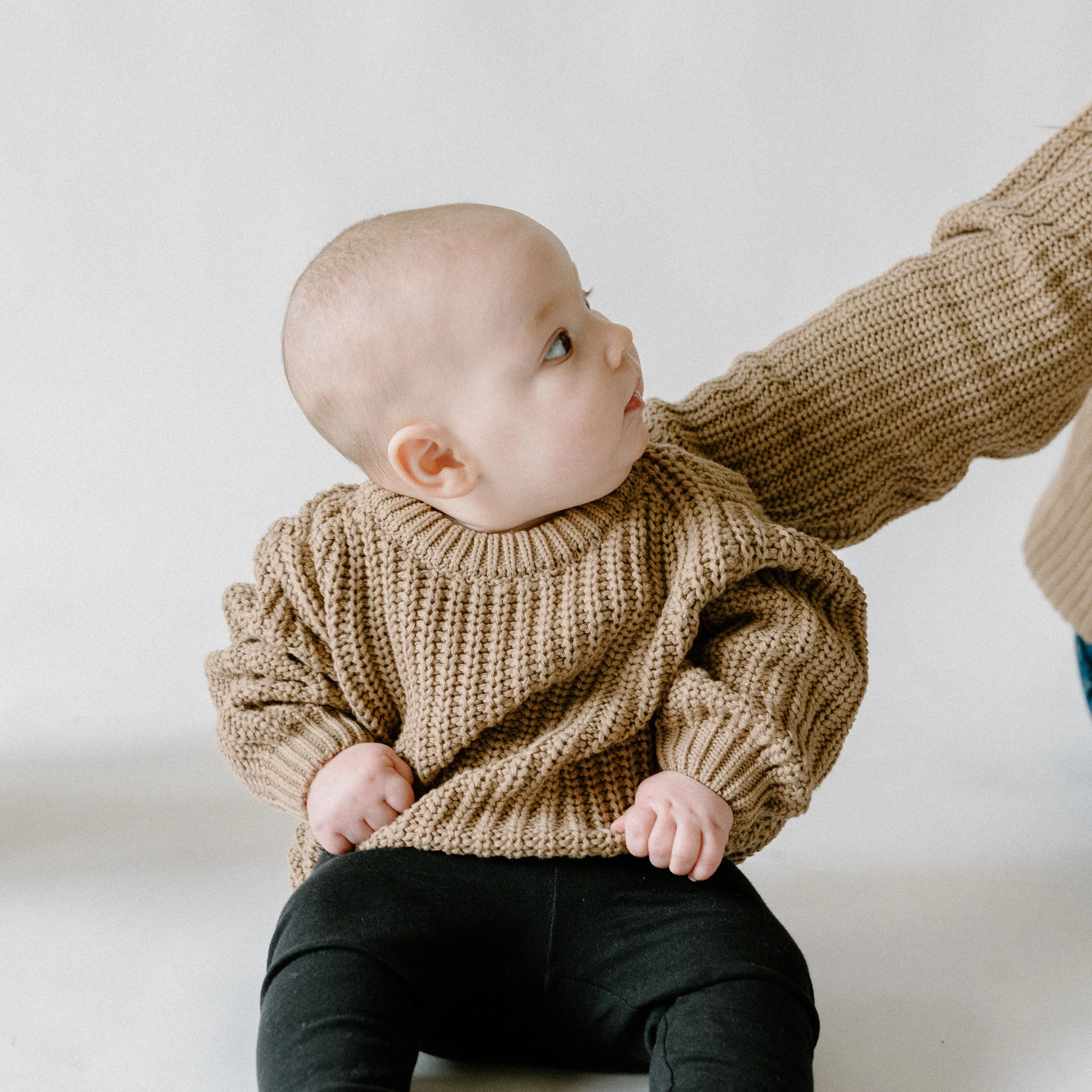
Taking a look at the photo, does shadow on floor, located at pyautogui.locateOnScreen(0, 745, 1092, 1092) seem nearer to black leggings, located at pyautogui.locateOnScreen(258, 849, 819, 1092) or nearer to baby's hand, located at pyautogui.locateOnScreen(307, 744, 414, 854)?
black leggings, located at pyautogui.locateOnScreen(258, 849, 819, 1092)

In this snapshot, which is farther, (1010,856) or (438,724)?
(1010,856)

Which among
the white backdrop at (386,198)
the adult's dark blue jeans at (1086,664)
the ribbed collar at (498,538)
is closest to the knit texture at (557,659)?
the ribbed collar at (498,538)

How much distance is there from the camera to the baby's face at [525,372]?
0.98 metres

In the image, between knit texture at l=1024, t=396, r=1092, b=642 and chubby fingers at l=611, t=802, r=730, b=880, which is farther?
knit texture at l=1024, t=396, r=1092, b=642

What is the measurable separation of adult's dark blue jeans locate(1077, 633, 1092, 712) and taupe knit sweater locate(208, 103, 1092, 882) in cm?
48

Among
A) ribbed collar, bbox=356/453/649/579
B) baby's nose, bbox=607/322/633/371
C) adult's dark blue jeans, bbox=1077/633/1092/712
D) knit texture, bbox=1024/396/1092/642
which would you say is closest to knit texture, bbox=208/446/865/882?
ribbed collar, bbox=356/453/649/579

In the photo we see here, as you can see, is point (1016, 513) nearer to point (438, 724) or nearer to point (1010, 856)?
point (1010, 856)

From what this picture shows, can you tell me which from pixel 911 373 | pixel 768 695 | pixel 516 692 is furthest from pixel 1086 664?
pixel 516 692

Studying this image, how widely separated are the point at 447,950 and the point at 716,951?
0.61ft

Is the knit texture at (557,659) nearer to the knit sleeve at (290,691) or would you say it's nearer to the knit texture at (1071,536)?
the knit sleeve at (290,691)

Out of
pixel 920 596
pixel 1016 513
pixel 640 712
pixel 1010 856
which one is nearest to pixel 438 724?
pixel 640 712

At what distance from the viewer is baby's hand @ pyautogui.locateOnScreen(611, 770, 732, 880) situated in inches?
39.4

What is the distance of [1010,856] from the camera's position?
4.55ft

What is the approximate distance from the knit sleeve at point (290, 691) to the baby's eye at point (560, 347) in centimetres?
25
